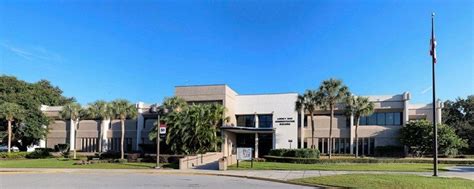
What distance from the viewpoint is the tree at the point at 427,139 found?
43.7 metres

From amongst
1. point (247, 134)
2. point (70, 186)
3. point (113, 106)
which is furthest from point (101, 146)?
point (70, 186)

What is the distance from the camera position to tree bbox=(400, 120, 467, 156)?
4366 cm

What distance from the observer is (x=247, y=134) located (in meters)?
50.5

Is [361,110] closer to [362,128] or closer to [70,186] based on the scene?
[362,128]

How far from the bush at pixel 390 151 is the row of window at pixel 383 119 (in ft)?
10.3

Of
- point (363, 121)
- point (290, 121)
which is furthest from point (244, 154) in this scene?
point (363, 121)

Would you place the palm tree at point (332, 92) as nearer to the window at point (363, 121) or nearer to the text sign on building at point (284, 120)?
the text sign on building at point (284, 120)

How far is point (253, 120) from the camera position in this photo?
50156 millimetres

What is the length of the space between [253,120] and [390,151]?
15.6m

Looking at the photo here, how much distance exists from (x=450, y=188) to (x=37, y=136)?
170 ft

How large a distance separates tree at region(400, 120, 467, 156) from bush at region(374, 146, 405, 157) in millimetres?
1648

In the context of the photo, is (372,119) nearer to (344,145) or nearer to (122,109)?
(344,145)

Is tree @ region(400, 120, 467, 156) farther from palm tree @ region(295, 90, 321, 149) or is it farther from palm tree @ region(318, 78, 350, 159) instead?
palm tree @ region(295, 90, 321, 149)

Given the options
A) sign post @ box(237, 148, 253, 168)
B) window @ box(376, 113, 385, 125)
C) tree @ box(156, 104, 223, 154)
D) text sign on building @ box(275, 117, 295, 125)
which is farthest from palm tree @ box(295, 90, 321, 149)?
sign post @ box(237, 148, 253, 168)
